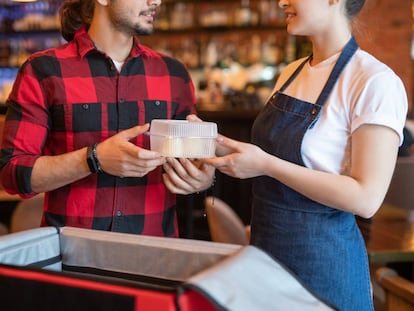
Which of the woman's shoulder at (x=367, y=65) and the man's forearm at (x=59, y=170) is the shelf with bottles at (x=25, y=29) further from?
the woman's shoulder at (x=367, y=65)

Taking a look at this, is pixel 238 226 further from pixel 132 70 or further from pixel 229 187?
pixel 229 187

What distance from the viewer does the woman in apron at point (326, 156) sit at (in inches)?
49.1

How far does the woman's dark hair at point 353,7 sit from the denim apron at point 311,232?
7cm

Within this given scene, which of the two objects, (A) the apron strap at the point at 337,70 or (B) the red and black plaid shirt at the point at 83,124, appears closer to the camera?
(A) the apron strap at the point at 337,70

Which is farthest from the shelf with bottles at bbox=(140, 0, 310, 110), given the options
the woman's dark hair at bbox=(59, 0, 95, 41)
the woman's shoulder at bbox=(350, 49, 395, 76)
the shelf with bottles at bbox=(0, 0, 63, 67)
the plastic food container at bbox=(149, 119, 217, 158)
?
the plastic food container at bbox=(149, 119, 217, 158)

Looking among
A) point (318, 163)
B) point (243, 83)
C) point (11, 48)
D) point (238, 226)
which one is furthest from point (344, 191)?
point (11, 48)

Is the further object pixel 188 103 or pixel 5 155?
pixel 188 103

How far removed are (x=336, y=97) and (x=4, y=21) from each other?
765 cm

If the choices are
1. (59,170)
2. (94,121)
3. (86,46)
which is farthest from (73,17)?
(59,170)

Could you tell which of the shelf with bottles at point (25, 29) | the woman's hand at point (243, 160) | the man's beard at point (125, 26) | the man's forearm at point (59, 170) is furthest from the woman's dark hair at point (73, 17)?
the shelf with bottles at point (25, 29)

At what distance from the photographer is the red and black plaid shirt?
5.30 ft

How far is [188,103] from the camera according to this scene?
1.85 meters

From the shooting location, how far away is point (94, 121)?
65.6 inches

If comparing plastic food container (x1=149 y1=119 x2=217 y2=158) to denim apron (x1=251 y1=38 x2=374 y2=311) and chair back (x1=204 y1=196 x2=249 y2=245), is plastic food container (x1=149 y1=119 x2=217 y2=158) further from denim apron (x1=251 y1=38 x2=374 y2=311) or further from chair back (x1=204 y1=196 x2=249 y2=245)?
chair back (x1=204 y1=196 x2=249 y2=245)
